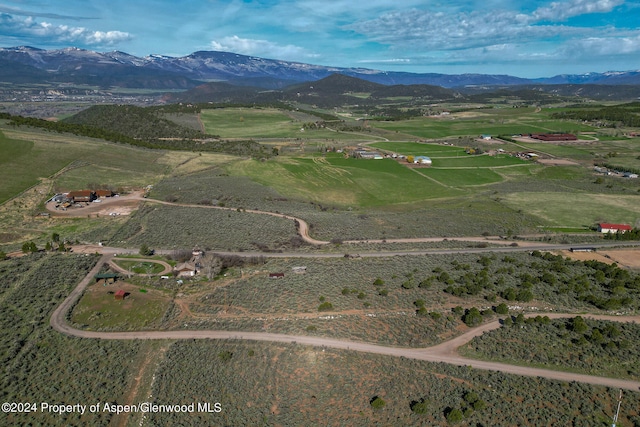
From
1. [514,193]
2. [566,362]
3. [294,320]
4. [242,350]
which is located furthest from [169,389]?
[514,193]

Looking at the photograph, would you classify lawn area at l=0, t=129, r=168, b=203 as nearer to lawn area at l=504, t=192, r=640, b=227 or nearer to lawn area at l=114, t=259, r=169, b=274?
lawn area at l=114, t=259, r=169, b=274

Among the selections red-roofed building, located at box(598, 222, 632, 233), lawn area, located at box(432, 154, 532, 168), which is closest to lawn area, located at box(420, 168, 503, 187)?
lawn area, located at box(432, 154, 532, 168)

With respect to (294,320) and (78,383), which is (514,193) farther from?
(78,383)

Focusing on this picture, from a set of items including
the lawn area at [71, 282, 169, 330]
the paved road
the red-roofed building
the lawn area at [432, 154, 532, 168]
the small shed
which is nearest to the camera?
the paved road

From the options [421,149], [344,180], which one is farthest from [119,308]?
[421,149]

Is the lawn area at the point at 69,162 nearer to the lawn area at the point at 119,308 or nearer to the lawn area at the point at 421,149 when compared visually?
the lawn area at the point at 119,308
